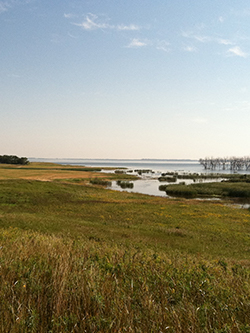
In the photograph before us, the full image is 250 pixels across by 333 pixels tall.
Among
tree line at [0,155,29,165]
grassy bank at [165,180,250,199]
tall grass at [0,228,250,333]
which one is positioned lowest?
grassy bank at [165,180,250,199]

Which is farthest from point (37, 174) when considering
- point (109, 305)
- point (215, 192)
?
point (109, 305)

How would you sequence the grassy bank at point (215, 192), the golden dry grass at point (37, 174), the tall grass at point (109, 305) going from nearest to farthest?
the tall grass at point (109, 305) → the grassy bank at point (215, 192) → the golden dry grass at point (37, 174)

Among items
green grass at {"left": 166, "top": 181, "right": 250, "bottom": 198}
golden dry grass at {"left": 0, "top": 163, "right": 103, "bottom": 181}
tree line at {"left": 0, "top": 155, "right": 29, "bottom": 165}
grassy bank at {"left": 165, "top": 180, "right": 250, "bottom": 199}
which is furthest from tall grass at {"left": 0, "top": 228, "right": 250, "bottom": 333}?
tree line at {"left": 0, "top": 155, "right": 29, "bottom": 165}

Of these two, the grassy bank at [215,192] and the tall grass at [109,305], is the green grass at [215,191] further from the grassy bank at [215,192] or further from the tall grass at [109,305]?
the tall grass at [109,305]

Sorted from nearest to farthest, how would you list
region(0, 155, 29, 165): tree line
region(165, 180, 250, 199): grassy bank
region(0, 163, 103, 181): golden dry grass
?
region(165, 180, 250, 199): grassy bank < region(0, 163, 103, 181): golden dry grass < region(0, 155, 29, 165): tree line

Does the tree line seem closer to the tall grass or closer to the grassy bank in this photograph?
the grassy bank

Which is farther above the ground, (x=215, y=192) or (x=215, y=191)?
(x=215, y=191)

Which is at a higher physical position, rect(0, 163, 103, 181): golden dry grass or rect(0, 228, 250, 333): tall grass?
rect(0, 228, 250, 333): tall grass

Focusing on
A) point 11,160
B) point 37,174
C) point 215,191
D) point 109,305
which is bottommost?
point 215,191

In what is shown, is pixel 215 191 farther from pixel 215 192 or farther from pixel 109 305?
pixel 109 305

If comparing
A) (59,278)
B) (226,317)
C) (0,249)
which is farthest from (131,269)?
(0,249)

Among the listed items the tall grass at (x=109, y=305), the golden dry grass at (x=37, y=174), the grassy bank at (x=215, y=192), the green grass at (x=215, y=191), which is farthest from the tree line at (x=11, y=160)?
the tall grass at (x=109, y=305)

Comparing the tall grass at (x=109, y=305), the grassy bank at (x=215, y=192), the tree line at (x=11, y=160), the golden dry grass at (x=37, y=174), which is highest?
the tree line at (x=11, y=160)

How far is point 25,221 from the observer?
19.4 metres
